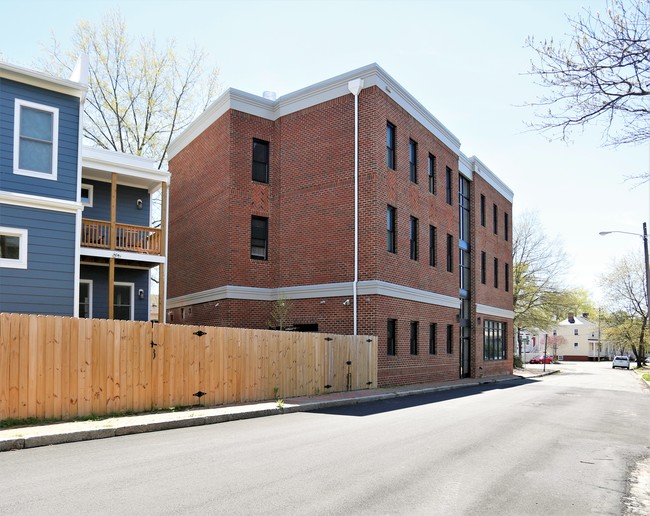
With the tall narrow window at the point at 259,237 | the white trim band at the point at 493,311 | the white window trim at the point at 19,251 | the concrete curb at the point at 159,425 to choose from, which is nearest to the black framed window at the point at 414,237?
the tall narrow window at the point at 259,237

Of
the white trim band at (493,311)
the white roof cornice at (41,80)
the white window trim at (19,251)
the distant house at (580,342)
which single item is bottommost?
the distant house at (580,342)

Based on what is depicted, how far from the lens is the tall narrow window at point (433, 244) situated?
26.8 meters

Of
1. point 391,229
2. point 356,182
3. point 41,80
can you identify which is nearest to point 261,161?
point 356,182

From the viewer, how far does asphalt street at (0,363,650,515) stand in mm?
5930

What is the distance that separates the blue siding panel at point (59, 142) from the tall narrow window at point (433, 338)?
1637cm

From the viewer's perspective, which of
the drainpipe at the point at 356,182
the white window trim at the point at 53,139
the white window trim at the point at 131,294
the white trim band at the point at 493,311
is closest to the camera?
the white window trim at the point at 53,139

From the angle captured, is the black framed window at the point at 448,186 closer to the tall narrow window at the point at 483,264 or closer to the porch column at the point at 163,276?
the tall narrow window at the point at 483,264

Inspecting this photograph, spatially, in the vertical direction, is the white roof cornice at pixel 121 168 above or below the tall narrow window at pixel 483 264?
above

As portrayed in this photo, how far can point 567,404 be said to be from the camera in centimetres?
1786

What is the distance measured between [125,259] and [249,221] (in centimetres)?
513

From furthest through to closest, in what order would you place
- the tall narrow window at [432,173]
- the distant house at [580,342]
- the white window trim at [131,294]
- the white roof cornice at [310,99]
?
the distant house at [580,342]
the tall narrow window at [432,173]
the white window trim at [131,294]
the white roof cornice at [310,99]

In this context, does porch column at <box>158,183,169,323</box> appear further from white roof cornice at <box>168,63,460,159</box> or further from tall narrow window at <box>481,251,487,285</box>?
tall narrow window at <box>481,251,487,285</box>

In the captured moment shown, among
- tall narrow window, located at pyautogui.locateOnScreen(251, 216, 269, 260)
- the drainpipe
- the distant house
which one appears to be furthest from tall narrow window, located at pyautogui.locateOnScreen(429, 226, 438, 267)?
the distant house

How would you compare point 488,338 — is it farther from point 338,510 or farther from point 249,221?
point 338,510
